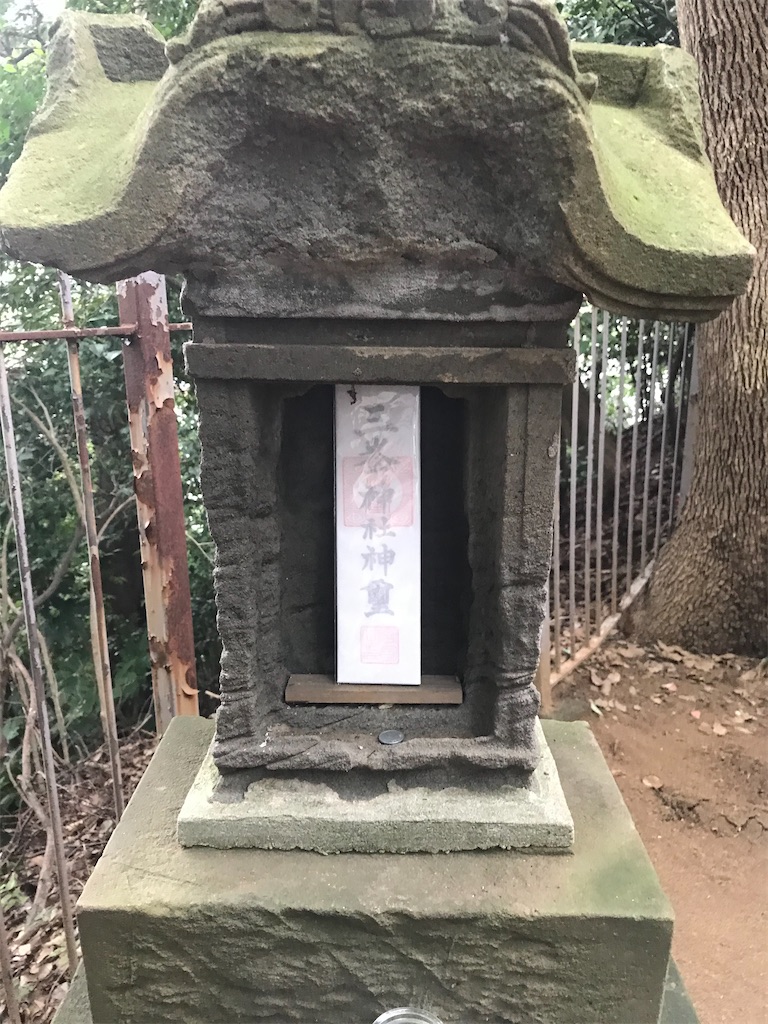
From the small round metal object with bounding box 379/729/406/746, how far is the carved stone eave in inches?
38.9

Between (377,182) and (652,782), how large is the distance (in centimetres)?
320

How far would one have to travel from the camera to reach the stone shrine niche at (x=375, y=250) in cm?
122

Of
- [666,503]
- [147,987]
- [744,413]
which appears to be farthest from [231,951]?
[666,503]

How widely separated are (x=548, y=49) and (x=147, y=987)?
6.71ft

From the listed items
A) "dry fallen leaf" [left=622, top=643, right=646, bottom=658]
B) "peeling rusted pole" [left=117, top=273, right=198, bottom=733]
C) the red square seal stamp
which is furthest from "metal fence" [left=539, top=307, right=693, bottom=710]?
the red square seal stamp

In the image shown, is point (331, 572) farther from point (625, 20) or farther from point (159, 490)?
point (625, 20)

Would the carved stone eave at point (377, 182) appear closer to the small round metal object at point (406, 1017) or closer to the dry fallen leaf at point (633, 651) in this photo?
the small round metal object at point (406, 1017)

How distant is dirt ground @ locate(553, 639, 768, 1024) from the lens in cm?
272

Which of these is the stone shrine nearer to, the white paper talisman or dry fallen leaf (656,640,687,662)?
the white paper talisman

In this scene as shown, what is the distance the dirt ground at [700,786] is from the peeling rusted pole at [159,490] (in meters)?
2.15

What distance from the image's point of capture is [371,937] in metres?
1.58

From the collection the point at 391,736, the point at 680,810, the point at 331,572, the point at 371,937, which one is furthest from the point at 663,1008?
the point at 680,810

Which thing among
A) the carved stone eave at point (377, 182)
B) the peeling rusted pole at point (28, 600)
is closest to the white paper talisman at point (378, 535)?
the carved stone eave at point (377, 182)

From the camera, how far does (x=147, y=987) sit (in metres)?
1.63
